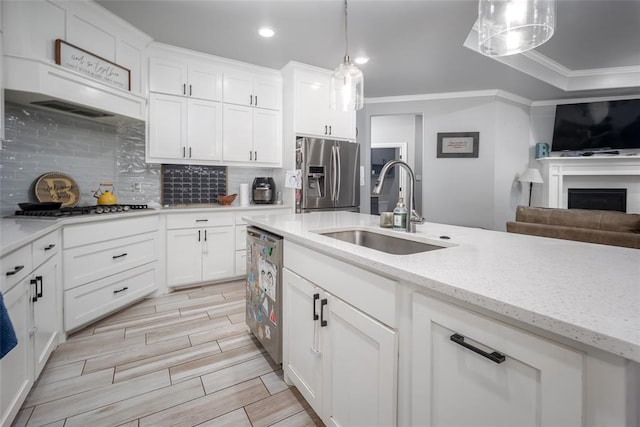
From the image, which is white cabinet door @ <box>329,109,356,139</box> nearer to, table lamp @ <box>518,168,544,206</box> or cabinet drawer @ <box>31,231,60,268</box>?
cabinet drawer @ <box>31,231,60,268</box>

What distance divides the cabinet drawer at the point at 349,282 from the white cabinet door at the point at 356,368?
0.13 ft

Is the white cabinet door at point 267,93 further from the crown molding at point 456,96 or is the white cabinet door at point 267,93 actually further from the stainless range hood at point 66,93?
the crown molding at point 456,96

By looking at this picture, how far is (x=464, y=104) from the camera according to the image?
5.06m

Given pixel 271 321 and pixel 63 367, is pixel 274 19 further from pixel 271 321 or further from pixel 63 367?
pixel 63 367

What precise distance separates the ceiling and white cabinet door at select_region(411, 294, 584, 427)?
8.47 feet

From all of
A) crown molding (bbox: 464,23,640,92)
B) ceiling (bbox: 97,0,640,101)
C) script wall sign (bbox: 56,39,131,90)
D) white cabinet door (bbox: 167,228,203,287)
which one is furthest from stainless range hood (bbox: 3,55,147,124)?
crown molding (bbox: 464,23,640,92)

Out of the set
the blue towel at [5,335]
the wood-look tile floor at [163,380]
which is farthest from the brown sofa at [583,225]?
the blue towel at [5,335]

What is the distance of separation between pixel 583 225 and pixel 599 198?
4.05m

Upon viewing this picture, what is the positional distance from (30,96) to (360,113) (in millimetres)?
4211

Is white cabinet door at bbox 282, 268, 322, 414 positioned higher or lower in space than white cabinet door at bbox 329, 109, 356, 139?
lower

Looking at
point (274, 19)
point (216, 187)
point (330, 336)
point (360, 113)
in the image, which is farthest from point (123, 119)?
point (360, 113)

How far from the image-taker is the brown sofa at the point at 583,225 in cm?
197

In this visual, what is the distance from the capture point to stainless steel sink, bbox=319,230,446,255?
150 cm

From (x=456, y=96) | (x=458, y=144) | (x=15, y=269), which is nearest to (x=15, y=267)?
(x=15, y=269)
